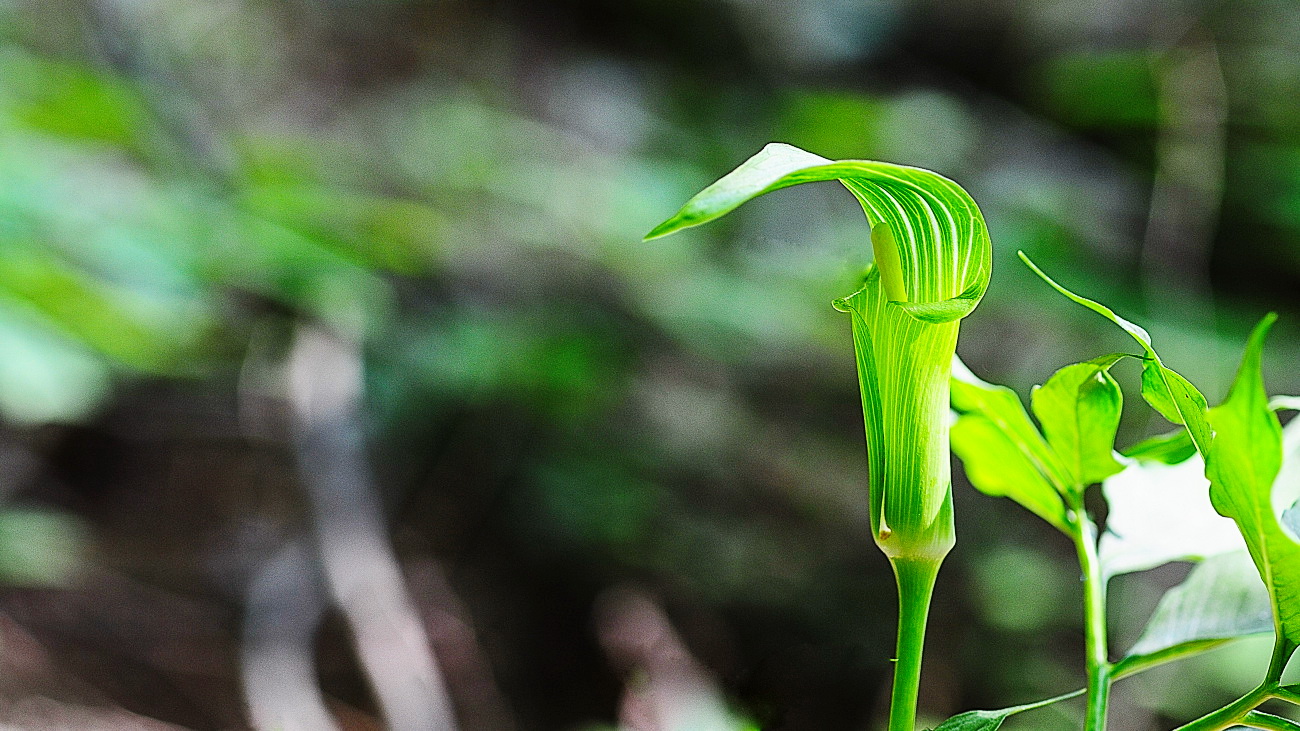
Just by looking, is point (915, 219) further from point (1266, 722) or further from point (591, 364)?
point (591, 364)

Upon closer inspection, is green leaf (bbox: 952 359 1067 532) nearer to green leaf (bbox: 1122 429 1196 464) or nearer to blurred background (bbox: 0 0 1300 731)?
green leaf (bbox: 1122 429 1196 464)

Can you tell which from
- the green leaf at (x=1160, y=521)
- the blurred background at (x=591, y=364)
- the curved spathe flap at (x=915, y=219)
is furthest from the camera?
the blurred background at (x=591, y=364)

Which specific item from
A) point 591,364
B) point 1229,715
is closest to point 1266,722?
point 1229,715

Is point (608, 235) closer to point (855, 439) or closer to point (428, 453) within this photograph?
point (855, 439)

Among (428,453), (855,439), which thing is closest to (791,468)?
(855,439)

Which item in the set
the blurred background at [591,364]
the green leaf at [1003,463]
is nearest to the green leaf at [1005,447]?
the green leaf at [1003,463]

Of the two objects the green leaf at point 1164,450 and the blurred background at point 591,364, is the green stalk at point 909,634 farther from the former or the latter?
the blurred background at point 591,364

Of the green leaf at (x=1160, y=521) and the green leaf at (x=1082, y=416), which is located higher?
the green leaf at (x=1082, y=416)
